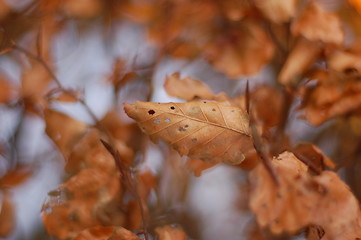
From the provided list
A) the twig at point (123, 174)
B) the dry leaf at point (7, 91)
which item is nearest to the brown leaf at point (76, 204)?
the twig at point (123, 174)

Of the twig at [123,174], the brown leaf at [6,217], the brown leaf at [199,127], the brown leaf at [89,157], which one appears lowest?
the brown leaf at [6,217]

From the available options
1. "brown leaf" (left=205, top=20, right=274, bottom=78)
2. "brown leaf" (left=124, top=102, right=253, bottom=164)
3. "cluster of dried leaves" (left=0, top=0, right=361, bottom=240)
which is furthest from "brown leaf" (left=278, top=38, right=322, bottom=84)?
"brown leaf" (left=124, top=102, right=253, bottom=164)

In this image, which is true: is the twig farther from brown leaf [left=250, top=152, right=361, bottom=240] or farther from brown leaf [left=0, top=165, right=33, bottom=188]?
brown leaf [left=0, top=165, right=33, bottom=188]

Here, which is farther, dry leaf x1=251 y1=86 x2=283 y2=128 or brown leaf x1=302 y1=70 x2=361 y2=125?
dry leaf x1=251 y1=86 x2=283 y2=128

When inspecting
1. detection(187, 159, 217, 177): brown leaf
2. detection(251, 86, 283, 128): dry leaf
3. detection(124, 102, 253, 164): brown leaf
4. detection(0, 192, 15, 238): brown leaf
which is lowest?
detection(0, 192, 15, 238): brown leaf

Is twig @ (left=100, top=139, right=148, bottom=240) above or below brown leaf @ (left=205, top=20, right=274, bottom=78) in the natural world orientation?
above

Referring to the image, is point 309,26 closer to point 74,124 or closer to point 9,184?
point 74,124

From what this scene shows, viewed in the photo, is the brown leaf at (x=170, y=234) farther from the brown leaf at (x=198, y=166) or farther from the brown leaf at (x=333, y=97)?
the brown leaf at (x=333, y=97)
